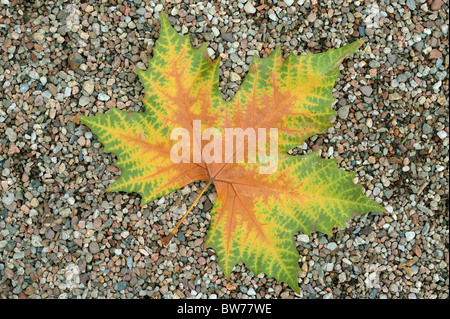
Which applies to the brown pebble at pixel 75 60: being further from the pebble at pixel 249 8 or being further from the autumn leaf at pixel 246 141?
the pebble at pixel 249 8

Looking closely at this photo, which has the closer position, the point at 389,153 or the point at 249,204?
the point at 249,204

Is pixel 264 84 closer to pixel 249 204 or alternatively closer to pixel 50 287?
pixel 249 204

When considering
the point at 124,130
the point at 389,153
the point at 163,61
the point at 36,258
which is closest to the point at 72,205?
the point at 36,258

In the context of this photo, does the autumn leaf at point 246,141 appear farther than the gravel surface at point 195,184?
No

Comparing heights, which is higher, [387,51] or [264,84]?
[387,51]

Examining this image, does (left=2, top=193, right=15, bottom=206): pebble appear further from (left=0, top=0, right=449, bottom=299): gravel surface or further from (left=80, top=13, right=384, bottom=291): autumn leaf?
(left=80, top=13, right=384, bottom=291): autumn leaf

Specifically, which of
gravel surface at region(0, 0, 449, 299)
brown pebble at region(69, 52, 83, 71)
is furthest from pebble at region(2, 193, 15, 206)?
brown pebble at region(69, 52, 83, 71)

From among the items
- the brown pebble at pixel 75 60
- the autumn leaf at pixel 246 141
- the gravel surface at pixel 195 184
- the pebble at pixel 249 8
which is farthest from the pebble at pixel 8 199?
the pebble at pixel 249 8
